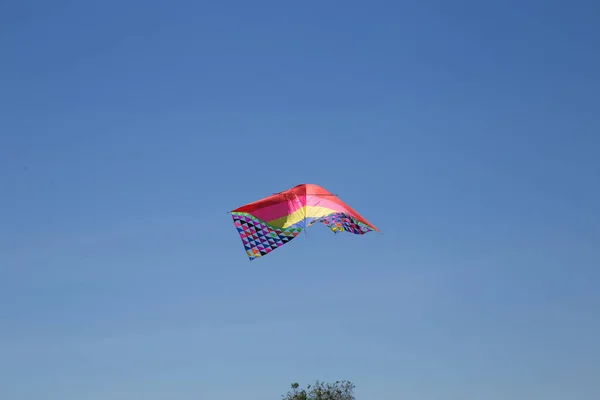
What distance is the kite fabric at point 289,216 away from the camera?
3158 centimetres

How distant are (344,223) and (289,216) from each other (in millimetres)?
2030

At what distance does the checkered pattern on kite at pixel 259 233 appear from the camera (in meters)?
Result: 31.3

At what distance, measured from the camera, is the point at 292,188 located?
33375 millimetres

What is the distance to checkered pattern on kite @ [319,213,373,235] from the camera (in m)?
32.5

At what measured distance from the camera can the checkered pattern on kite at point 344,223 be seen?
107ft

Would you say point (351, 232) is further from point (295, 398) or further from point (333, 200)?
point (295, 398)

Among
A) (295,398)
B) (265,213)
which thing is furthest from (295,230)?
(295,398)

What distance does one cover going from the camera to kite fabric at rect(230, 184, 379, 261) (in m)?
31.6

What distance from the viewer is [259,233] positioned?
31.7 meters

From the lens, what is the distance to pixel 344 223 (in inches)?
1286

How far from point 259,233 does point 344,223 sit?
10.6 ft

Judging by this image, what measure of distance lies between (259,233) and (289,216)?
4.83 ft

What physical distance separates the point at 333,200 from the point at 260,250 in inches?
146

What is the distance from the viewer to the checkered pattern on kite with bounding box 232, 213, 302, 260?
31.3 m
